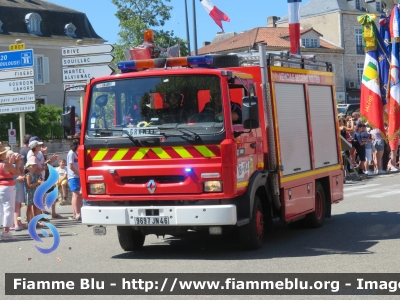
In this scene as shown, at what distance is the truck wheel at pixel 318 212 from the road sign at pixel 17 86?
36.8 feet

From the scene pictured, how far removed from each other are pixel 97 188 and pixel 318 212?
465 cm

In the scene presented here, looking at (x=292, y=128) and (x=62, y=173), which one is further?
(x=62, y=173)

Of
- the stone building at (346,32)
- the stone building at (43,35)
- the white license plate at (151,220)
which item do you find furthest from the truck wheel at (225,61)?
the stone building at (346,32)

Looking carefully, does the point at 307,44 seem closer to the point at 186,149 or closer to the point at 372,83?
the point at 372,83

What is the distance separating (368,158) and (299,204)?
15.2 metres

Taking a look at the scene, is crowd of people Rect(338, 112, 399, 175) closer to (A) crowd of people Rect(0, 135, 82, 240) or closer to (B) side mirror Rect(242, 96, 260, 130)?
(A) crowd of people Rect(0, 135, 82, 240)

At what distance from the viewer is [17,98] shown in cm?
2347

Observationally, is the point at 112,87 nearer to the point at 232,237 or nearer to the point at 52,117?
the point at 232,237

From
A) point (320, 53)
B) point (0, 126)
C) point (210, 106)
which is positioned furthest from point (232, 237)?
point (320, 53)

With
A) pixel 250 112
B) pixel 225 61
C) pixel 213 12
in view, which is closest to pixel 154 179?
pixel 250 112

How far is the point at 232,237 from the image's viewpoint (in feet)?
44.2

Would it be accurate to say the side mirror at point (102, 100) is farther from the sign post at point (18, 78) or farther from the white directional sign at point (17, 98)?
the white directional sign at point (17, 98)

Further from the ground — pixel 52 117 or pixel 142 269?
pixel 52 117

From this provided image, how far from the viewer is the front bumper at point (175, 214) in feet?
34.7
